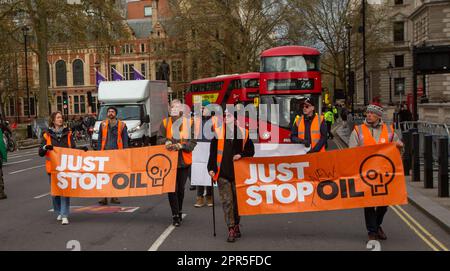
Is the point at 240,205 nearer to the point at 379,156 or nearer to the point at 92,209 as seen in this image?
the point at 379,156

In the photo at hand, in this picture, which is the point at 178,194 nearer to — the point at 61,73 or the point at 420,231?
the point at 420,231

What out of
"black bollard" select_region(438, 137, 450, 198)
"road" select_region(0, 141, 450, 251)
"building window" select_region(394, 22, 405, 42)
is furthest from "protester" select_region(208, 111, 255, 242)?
"building window" select_region(394, 22, 405, 42)

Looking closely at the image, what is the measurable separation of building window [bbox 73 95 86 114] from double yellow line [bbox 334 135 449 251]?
304ft

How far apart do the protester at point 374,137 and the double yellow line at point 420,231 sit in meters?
0.56

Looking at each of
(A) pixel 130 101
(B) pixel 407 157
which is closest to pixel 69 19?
(A) pixel 130 101

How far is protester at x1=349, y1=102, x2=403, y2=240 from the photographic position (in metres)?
7.66

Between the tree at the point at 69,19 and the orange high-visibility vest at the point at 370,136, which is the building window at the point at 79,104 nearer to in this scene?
the tree at the point at 69,19

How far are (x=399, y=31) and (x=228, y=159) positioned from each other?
79.0 m

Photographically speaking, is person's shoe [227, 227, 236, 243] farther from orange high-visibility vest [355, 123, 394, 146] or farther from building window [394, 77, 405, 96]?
building window [394, 77, 405, 96]

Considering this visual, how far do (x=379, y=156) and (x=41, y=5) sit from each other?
32.6 metres

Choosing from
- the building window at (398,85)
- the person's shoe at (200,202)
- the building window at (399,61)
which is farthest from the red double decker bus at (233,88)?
the building window at (399,61)

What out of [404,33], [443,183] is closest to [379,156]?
[443,183]
